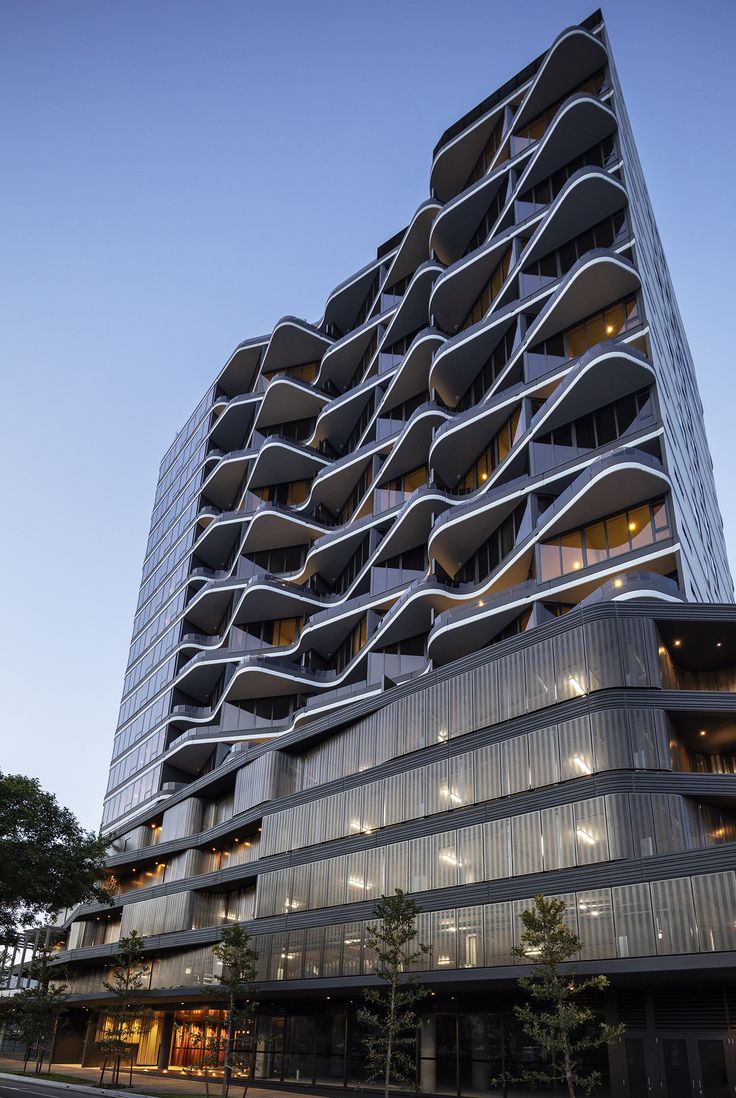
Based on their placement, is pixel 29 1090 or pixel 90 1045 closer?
pixel 29 1090

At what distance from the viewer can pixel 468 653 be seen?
4409 centimetres

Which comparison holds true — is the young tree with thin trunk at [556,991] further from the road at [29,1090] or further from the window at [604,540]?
the road at [29,1090]

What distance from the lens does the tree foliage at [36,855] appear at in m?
43.8

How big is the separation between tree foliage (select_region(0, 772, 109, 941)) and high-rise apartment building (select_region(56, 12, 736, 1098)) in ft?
24.0

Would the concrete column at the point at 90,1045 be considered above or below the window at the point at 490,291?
below

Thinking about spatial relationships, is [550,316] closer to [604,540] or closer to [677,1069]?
[604,540]

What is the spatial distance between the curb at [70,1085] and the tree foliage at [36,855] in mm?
7003

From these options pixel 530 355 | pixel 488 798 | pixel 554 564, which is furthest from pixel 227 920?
pixel 530 355

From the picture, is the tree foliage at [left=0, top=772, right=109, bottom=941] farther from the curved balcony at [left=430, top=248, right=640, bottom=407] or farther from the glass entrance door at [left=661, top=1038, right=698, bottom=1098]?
the curved balcony at [left=430, top=248, right=640, bottom=407]

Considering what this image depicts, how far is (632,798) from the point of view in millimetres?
28375

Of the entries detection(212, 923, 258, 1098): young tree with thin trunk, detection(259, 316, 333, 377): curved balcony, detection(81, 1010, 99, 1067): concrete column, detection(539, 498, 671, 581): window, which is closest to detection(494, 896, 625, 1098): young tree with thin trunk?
detection(212, 923, 258, 1098): young tree with thin trunk

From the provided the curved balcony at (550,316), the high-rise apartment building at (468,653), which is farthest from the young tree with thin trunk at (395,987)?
the curved balcony at (550,316)

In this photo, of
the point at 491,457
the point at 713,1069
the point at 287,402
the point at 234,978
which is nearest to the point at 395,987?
the point at 234,978

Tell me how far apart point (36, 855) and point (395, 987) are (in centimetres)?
2136
